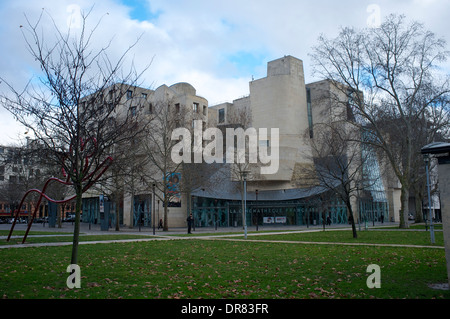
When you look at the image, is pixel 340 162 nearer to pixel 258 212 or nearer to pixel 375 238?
pixel 375 238

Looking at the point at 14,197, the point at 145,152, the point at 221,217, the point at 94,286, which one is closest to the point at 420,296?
the point at 94,286

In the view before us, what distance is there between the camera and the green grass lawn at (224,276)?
24.4 ft

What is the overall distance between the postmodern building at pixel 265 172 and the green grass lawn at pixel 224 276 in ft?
93.1

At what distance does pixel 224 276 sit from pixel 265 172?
147 ft

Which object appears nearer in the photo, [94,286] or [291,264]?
[94,286]

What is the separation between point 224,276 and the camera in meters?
9.45

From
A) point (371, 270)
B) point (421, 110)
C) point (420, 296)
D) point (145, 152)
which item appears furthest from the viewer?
point (145, 152)

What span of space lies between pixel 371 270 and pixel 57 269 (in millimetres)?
8880

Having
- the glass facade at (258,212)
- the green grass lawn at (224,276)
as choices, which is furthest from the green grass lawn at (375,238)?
the glass facade at (258,212)

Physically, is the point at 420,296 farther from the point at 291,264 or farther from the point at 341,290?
the point at 291,264

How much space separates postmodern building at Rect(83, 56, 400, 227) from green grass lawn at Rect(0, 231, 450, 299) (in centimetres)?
2839

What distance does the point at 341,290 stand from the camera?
7707 millimetres

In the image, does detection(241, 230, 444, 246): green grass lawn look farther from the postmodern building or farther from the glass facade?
the glass facade

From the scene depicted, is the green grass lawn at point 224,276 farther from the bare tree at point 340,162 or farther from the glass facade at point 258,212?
the glass facade at point 258,212
